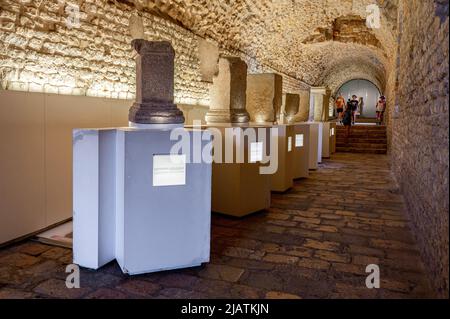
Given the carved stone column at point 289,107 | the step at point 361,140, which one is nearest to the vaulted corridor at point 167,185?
the carved stone column at point 289,107

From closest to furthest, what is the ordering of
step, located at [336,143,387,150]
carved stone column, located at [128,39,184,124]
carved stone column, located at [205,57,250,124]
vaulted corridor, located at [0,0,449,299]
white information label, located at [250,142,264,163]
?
1. vaulted corridor, located at [0,0,449,299]
2. carved stone column, located at [128,39,184,124]
3. white information label, located at [250,142,264,163]
4. carved stone column, located at [205,57,250,124]
5. step, located at [336,143,387,150]

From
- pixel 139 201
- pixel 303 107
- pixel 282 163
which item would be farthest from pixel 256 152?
pixel 303 107

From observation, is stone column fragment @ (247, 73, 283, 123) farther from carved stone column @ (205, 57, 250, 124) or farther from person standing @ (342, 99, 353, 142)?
person standing @ (342, 99, 353, 142)

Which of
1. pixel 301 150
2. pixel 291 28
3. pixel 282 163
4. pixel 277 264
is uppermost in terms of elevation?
→ pixel 291 28

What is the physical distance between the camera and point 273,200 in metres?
6.03

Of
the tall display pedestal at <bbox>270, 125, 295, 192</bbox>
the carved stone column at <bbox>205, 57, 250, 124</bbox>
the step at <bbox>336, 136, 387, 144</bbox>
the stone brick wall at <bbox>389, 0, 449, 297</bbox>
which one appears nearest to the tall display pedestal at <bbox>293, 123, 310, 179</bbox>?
the tall display pedestal at <bbox>270, 125, 295, 192</bbox>

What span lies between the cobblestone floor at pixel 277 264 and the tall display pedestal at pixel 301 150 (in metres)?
2.38

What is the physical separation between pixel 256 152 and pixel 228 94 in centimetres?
127

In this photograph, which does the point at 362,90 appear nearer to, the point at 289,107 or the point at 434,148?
the point at 289,107

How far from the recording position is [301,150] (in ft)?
25.7

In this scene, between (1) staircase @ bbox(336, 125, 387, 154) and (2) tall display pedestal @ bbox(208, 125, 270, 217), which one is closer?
(2) tall display pedestal @ bbox(208, 125, 270, 217)

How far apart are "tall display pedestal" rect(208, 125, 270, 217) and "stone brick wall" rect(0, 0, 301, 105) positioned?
6.58 ft

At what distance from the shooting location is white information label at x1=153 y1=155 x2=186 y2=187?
3191 mm
